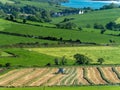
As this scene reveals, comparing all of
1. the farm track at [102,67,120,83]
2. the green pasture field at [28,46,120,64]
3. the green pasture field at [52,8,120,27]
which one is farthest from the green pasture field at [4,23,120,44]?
the farm track at [102,67,120,83]

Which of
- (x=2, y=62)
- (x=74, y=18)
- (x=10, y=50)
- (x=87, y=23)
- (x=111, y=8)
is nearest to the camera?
(x=2, y=62)

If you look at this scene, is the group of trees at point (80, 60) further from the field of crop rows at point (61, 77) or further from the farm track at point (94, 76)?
the farm track at point (94, 76)

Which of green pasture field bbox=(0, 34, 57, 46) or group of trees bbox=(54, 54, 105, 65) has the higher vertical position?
green pasture field bbox=(0, 34, 57, 46)

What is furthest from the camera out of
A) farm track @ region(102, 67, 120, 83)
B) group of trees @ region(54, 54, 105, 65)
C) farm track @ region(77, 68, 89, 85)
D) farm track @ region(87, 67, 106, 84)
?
group of trees @ region(54, 54, 105, 65)

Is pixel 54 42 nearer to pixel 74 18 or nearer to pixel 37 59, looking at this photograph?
pixel 37 59

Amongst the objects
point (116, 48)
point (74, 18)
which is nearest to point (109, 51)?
point (116, 48)

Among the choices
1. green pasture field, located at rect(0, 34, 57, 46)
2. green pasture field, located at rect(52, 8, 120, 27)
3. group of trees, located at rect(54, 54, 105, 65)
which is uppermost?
green pasture field, located at rect(0, 34, 57, 46)

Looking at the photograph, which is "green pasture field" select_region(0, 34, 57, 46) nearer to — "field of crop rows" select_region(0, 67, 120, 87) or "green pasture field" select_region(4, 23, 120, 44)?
"green pasture field" select_region(4, 23, 120, 44)
